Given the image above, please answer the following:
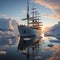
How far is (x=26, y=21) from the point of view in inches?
158

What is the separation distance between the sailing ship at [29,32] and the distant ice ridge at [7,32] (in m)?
0.18

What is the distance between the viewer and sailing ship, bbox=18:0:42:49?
12.7 ft

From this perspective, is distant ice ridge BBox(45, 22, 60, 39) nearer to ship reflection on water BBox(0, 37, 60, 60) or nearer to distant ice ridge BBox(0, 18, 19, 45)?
ship reflection on water BBox(0, 37, 60, 60)

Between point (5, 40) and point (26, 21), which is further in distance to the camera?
point (26, 21)

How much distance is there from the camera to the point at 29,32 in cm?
434

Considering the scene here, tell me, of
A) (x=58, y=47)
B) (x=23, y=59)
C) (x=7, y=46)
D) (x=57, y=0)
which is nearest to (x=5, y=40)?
(x=7, y=46)

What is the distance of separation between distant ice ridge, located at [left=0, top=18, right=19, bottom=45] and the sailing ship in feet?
0.60

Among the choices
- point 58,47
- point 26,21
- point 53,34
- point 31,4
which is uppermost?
point 31,4

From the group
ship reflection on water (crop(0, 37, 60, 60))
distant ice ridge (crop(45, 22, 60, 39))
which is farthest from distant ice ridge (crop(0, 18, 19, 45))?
distant ice ridge (crop(45, 22, 60, 39))

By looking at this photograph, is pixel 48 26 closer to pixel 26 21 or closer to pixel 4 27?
pixel 26 21

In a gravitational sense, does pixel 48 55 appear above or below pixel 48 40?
below

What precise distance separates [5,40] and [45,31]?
83 cm

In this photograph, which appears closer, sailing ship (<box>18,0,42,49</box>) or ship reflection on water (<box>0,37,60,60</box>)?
ship reflection on water (<box>0,37,60,60</box>)

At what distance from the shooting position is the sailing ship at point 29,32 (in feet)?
12.7
